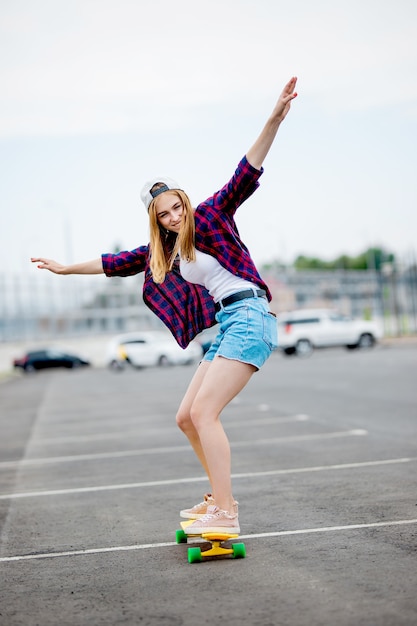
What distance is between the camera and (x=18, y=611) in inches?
169

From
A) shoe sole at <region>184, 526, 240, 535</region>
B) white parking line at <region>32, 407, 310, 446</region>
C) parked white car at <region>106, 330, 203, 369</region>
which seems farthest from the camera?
parked white car at <region>106, 330, 203, 369</region>

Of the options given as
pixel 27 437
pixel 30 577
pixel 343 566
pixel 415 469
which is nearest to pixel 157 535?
pixel 30 577

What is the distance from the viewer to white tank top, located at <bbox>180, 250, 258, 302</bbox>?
205 inches

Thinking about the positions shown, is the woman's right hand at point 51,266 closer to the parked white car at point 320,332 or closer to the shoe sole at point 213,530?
the shoe sole at point 213,530

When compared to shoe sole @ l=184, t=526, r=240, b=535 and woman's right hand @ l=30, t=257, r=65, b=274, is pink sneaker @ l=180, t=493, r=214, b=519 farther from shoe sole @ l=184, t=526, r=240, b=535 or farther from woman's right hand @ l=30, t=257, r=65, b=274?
woman's right hand @ l=30, t=257, r=65, b=274

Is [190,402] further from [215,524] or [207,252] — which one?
[207,252]

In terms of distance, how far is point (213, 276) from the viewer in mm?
5273

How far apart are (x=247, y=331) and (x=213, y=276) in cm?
35

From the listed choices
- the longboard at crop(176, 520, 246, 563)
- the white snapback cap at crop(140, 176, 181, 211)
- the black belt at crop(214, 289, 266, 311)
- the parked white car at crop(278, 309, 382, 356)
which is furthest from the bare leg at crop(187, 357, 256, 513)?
the parked white car at crop(278, 309, 382, 356)

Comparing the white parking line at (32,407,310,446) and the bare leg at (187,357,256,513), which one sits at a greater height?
the bare leg at (187,357,256,513)

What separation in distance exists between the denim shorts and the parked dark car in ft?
153

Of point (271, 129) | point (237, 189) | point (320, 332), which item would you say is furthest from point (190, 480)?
point (320, 332)

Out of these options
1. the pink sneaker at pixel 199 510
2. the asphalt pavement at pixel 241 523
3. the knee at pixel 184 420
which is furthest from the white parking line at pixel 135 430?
the knee at pixel 184 420

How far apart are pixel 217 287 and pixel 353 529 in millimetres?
1610
